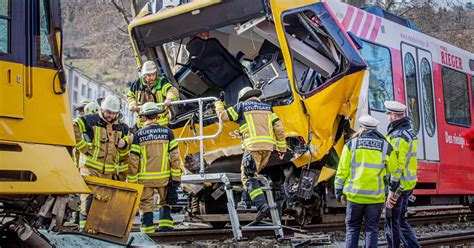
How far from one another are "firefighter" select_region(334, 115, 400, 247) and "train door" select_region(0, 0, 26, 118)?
3534mm

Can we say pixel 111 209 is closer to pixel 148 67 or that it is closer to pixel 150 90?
pixel 148 67

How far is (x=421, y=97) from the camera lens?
11.5 meters

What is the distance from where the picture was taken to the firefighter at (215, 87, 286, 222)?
810 centimetres

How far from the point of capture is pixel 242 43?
31.9 ft

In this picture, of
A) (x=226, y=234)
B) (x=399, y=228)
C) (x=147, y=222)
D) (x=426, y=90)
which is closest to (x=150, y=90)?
(x=147, y=222)

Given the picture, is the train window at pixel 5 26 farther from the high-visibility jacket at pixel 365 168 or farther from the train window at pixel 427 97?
the train window at pixel 427 97

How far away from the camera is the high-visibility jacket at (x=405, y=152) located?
752cm

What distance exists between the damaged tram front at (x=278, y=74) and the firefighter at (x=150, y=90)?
535mm

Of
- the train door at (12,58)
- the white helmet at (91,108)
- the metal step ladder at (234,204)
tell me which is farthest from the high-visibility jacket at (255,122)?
the train door at (12,58)

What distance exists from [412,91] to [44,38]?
743 centimetres

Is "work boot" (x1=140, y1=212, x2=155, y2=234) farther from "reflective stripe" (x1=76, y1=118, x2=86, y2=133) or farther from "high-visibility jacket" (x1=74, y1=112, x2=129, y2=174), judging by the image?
"reflective stripe" (x1=76, y1=118, x2=86, y2=133)

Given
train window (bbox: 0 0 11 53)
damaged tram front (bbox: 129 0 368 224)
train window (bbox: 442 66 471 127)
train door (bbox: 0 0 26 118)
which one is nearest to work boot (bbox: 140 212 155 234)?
damaged tram front (bbox: 129 0 368 224)

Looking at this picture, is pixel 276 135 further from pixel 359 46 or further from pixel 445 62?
pixel 445 62

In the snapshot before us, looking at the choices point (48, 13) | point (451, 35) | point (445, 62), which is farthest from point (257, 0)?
point (451, 35)
